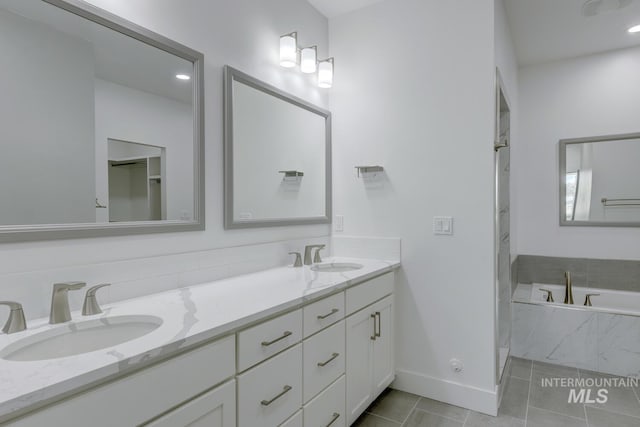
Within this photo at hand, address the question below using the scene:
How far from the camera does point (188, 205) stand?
5.51ft

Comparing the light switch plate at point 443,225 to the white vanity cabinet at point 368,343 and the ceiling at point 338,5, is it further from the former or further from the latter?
the ceiling at point 338,5

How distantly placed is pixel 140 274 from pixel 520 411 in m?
2.23

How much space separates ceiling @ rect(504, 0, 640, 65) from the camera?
2584 mm

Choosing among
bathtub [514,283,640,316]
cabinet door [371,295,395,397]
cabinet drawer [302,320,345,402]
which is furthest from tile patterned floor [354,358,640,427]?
bathtub [514,283,640,316]

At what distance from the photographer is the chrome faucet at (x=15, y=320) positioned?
40.5 inches

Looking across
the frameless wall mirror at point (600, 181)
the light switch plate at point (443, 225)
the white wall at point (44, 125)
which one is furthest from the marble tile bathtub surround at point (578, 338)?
the white wall at point (44, 125)

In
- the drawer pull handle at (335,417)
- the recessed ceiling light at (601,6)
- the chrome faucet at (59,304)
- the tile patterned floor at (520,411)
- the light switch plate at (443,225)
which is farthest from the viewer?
the recessed ceiling light at (601,6)

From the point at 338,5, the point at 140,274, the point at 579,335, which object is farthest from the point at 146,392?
the point at 579,335

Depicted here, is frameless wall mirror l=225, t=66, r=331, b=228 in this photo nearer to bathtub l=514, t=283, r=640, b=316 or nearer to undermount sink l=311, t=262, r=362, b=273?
undermount sink l=311, t=262, r=362, b=273

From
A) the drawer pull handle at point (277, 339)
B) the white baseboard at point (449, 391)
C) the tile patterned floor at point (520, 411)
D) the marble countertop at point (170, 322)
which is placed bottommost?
the tile patterned floor at point (520, 411)

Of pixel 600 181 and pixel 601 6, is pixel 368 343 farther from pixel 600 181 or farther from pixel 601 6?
pixel 600 181

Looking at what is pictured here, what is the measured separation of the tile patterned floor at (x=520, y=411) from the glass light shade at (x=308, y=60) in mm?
2138

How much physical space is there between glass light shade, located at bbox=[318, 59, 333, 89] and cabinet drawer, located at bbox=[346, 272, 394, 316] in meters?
1.35

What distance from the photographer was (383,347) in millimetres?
2182
